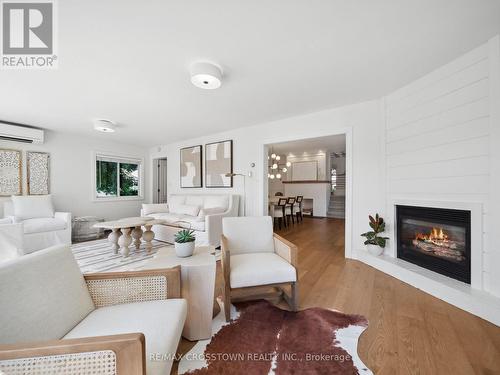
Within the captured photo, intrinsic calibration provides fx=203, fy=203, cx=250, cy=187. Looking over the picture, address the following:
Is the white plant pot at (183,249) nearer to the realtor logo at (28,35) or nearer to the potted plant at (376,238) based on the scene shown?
the realtor logo at (28,35)

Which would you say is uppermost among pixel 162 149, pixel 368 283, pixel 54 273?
pixel 162 149

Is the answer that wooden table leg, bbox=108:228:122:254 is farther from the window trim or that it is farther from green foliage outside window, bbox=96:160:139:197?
green foliage outside window, bbox=96:160:139:197

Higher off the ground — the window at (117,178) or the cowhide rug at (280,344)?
the window at (117,178)

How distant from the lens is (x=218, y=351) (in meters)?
1.39

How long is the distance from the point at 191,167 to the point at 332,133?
368 cm

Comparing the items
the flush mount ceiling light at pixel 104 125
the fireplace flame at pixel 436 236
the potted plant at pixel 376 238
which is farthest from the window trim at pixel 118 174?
the fireplace flame at pixel 436 236

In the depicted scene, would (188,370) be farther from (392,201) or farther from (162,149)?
(162,149)

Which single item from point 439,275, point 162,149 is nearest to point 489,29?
point 439,275

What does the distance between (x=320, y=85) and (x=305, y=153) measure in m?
5.81

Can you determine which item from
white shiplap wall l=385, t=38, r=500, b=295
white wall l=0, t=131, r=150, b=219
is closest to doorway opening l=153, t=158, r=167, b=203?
white wall l=0, t=131, r=150, b=219

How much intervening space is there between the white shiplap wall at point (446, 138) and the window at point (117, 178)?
21.4 ft

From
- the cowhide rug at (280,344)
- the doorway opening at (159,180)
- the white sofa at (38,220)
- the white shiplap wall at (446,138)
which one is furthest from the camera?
the doorway opening at (159,180)

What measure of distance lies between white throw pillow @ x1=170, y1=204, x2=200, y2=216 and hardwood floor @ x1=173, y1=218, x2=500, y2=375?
2171 mm

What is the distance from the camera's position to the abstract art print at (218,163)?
4789 mm
